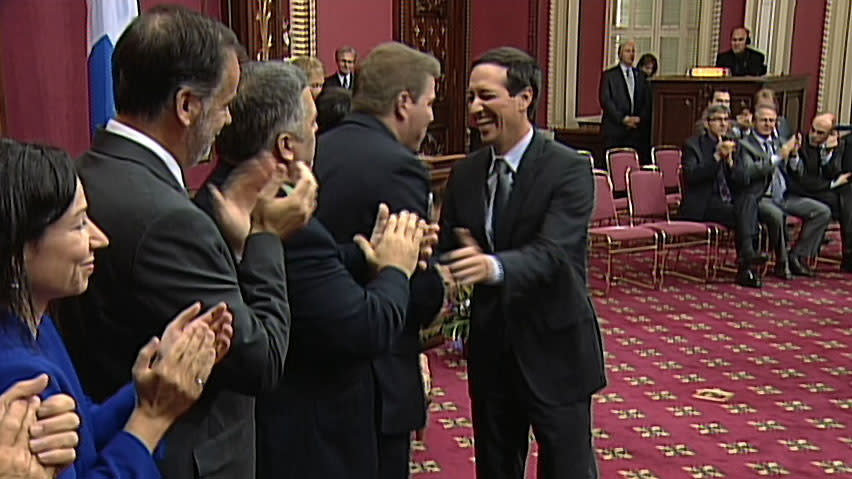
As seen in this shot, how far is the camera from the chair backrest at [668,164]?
806cm

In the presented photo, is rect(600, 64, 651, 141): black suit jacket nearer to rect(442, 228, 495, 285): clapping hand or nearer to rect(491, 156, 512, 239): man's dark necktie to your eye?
rect(491, 156, 512, 239): man's dark necktie

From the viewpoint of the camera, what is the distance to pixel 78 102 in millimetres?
5547

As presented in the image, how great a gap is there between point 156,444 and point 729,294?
5802 mm

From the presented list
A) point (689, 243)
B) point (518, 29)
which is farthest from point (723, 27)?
point (689, 243)

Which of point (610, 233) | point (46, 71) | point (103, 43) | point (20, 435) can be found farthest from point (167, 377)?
point (610, 233)

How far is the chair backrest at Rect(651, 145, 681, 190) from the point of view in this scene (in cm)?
806

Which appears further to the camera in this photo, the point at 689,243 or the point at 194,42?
the point at 689,243

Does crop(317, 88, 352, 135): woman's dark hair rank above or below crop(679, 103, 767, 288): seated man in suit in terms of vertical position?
above

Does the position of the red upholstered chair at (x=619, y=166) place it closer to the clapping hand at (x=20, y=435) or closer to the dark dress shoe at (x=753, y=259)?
the dark dress shoe at (x=753, y=259)

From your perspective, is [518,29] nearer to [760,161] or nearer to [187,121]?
[760,161]

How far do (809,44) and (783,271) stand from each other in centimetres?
545

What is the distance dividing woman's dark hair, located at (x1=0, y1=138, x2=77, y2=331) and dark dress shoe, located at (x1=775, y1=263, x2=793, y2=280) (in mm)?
6631

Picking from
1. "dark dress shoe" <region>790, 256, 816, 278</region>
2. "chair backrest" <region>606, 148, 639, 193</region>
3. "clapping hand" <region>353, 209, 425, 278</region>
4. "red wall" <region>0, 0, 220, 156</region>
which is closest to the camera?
"clapping hand" <region>353, 209, 425, 278</region>

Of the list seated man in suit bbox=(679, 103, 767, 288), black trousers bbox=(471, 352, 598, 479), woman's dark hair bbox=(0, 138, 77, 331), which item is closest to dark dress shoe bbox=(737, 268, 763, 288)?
seated man in suit bbox=(679, 103, 767, 288)
